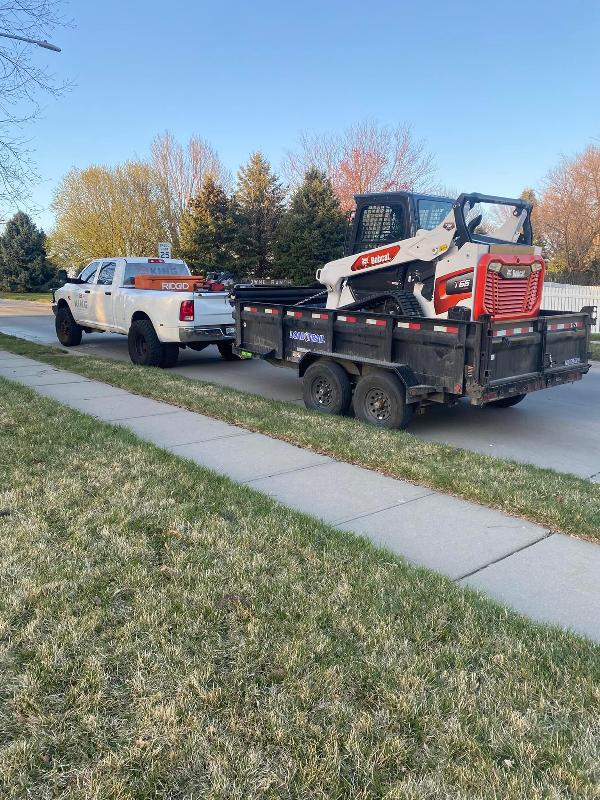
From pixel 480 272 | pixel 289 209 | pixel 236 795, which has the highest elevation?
pixel 289 209

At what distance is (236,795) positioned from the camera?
2.21 m

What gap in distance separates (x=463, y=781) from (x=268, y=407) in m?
6.29

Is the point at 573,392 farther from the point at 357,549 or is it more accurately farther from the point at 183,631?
the point at 183,631

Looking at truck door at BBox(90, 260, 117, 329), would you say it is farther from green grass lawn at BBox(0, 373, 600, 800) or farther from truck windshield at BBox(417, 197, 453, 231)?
green grass lawn at BBox(0, 373, 600, 800)

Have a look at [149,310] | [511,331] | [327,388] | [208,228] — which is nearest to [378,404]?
[327,388]

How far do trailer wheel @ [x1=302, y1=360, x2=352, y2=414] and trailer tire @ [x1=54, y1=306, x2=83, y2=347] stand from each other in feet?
27.8

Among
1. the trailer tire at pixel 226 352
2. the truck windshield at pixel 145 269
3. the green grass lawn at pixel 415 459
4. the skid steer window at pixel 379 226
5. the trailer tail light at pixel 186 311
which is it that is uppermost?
the skid steer window at pixel 379 226

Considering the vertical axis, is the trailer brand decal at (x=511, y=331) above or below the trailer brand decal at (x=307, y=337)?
above

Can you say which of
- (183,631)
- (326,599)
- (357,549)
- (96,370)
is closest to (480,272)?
(357,549)

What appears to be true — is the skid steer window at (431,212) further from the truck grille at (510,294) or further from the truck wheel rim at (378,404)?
the truck wheel rim at (378,404)

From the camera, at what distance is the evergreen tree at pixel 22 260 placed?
52594 mm

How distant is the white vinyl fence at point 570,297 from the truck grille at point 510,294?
43.2 feet

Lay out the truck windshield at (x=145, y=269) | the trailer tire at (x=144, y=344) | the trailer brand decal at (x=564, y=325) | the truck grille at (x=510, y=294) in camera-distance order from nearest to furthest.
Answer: the truck grille at (x=510, y=294) → the trailer brand decal at (x=564, y=325) → the trailer tire at (x=144, y=344) → the truck windshield at (x=145, y=269)

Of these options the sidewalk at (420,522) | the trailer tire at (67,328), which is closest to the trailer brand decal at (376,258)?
the sidewalk at (420,522)
